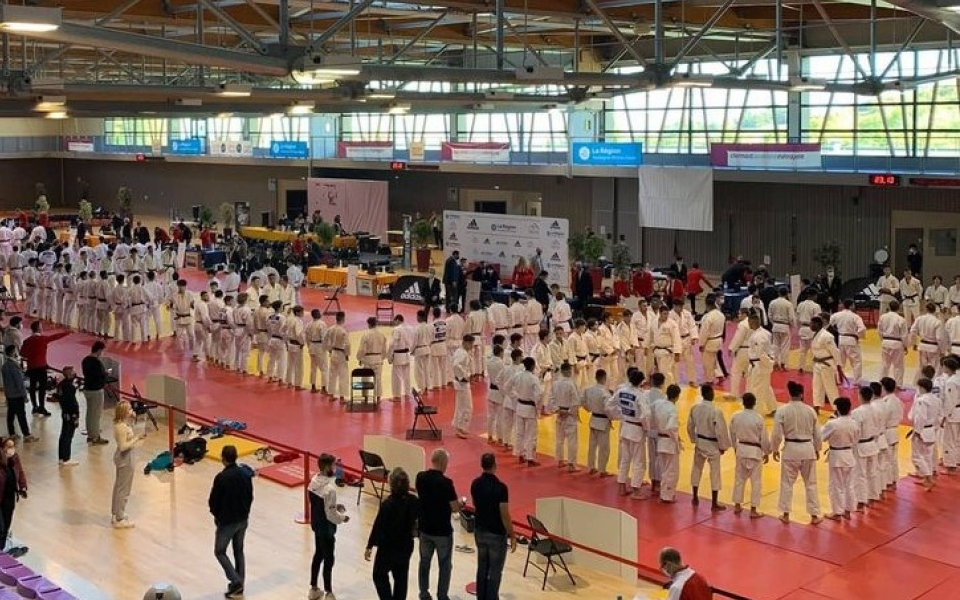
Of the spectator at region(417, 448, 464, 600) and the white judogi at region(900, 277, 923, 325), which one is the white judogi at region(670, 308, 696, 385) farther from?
the spectator at region(417, 448, 464, 600)

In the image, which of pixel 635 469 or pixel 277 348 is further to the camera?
pixel 277 348

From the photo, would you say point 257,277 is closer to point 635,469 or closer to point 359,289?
point 359,289

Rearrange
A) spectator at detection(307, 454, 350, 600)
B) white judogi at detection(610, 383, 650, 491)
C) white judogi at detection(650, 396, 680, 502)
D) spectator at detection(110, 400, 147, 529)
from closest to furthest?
spectator at detection(307, 454, 350, 600) < spectator at detection(110, 400, 147, 529) < white judogi at detection(650, 396, 680, 502) < white judogi at detection(610, 383, 650, 491)

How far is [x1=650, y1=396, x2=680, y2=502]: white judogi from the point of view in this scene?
46.6 feet

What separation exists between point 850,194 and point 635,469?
20467 mm

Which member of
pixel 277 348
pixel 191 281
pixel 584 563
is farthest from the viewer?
pixel 191 281

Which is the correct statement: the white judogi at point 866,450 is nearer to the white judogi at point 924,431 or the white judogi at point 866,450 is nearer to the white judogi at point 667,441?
the white judogi at point 924,431

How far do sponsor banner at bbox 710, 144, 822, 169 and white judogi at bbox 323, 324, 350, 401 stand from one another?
15205 mm

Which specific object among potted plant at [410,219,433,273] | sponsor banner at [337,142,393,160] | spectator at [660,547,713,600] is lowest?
spectator at [660,547,713,600]

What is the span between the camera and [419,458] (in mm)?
14266

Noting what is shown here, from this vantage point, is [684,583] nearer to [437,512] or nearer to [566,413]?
[437,512]

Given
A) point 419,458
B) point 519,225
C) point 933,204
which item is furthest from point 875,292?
point 419,458

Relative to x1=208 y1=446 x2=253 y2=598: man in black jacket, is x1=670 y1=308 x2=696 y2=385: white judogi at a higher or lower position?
higher

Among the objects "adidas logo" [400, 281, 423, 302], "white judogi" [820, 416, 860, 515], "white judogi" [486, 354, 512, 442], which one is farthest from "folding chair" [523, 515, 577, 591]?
"adidas logo" [400, 281, 423, 302]
